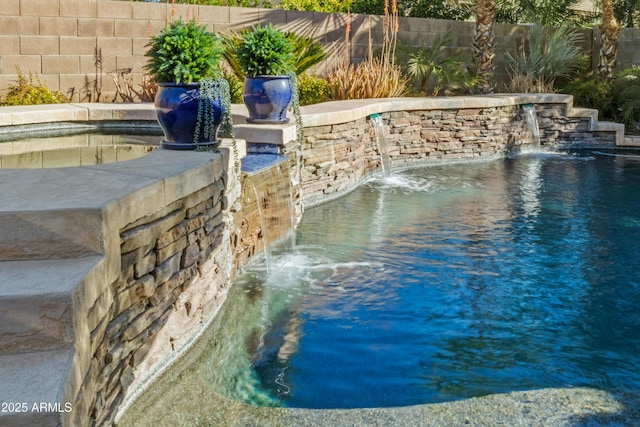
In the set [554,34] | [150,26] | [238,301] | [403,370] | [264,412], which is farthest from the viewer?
[554,34]

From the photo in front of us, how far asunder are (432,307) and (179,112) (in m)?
2.27

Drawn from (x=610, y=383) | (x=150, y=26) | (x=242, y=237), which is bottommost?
(x=610, y=383)

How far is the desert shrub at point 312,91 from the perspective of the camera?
1212cm

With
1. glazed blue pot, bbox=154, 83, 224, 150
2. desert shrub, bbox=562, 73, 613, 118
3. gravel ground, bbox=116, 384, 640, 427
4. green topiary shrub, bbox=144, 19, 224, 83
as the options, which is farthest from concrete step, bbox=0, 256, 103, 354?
desert shrub, bbox=562, 73, 613, 118

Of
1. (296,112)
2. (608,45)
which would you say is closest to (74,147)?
(296,112)

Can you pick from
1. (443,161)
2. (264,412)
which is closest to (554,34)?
(443,161)

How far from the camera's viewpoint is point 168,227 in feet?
14.1

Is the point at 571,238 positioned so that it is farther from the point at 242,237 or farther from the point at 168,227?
the point at 168,227

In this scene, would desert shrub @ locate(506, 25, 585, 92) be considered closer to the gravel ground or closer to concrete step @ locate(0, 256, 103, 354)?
the gravel ground

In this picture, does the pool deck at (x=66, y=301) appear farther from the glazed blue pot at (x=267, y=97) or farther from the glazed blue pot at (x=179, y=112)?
the glazed blue pot at (x=267, y=97)

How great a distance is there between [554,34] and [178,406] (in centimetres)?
1369

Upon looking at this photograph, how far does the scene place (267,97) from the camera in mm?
7609

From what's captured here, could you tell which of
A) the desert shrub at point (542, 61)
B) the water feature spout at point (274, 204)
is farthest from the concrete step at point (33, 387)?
the desert shrub at point (542, 61)

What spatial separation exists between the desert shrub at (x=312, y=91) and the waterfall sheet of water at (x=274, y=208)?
15.9 feet
